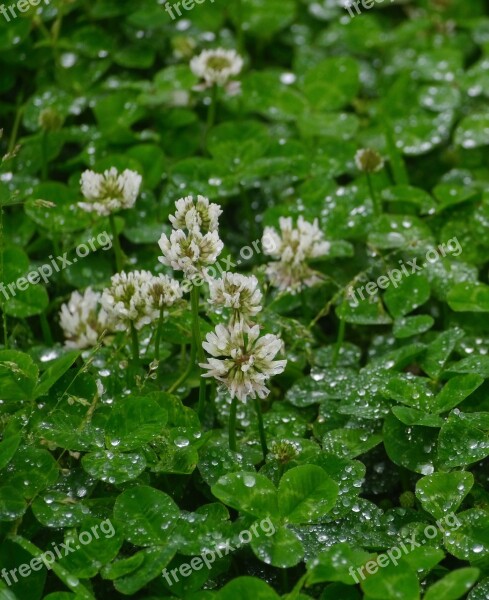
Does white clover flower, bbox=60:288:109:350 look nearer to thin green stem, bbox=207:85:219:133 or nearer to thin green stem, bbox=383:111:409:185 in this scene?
thin green stem, bbox=207:85:219:133

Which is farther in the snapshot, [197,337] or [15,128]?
[15,128]

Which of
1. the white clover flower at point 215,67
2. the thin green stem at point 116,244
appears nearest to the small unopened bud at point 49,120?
the white clover flower at point 215,67

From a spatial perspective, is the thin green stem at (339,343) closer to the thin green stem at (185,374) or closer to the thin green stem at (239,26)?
the thin green stem at (185,374)

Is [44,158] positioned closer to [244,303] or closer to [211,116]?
[211,116]

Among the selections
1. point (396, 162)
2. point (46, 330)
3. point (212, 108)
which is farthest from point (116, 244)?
point (396, 162)

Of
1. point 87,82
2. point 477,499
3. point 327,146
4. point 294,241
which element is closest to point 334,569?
point 477,499

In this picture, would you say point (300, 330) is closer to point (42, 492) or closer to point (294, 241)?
point (294, 241)
